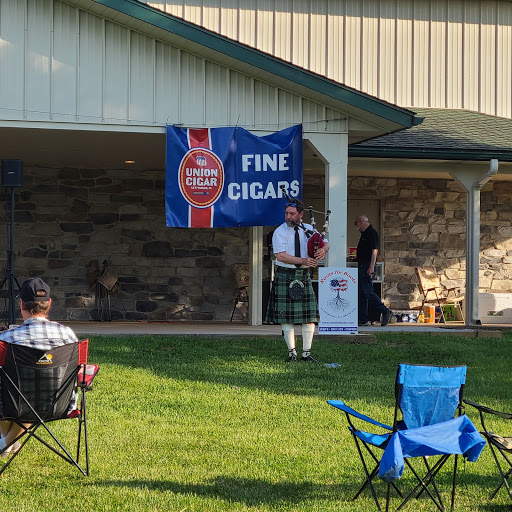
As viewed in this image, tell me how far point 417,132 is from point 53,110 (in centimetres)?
610

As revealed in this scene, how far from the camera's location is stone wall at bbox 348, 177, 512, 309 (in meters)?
16.6

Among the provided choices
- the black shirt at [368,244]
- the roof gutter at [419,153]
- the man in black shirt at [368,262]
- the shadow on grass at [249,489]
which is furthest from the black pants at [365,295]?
the shadow on grass at [249,489]

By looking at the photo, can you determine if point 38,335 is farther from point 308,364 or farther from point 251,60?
point 251,60

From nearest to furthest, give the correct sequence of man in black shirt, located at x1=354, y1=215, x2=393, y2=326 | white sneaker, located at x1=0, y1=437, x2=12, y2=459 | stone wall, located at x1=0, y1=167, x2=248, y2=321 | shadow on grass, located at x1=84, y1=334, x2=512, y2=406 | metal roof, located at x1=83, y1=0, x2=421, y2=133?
1. white sneaker, located at x1=0, y1=437, x2=12, y2=459
2. shadow on grass, located at x1=84, y1=334, x2=512, y2=406
3. metal roof, located at x1=83, y1=0, x2=421, y2=133
4. man in black shirt, located at x1=354, y1=215, x2=393, y2=326
5. stone wall, located at x1=0, y1=167, x2=248, y2=321

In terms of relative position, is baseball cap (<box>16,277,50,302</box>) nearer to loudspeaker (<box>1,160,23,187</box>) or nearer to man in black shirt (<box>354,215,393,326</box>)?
loudspeaker (<box>1,160,23,187</box>)

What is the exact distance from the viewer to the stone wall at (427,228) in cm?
1664

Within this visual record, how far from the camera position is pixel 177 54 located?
39.3ft

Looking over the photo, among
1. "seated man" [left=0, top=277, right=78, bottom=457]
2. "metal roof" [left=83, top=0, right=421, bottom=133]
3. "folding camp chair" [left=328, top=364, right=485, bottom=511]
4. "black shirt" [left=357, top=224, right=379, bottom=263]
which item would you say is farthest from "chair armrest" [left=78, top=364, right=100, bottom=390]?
"black shirt" [left=357, top=224, right=379, bottom=263]

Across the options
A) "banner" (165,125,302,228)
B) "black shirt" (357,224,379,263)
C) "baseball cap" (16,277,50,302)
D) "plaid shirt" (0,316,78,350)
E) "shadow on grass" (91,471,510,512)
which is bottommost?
"shadow on grass" (91,471,510,512)

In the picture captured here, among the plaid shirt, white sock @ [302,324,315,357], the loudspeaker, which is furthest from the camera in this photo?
the loudspeaker

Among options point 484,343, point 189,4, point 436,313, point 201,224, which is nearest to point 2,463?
point 201,224

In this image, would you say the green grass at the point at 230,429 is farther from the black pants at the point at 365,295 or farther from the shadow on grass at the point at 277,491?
the black pants at the point at 365,295

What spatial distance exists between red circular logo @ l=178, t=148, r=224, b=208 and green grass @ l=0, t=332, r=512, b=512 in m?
1.87

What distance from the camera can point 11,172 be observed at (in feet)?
39.5
